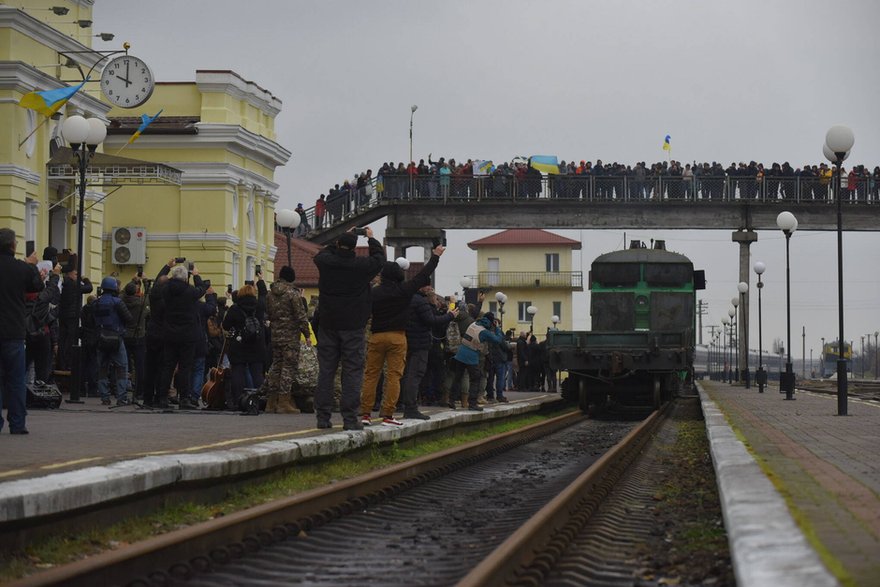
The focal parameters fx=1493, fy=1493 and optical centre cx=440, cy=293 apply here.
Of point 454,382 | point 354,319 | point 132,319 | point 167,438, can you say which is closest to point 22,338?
point 167,438

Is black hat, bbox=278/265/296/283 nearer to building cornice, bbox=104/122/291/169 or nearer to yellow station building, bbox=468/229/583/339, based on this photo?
building cornice, bbox=104/122/291/169

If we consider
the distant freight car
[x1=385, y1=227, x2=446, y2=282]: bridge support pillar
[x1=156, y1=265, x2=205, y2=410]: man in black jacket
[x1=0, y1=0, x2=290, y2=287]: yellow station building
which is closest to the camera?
[x1=156, y1=265, x2=205, y2=410]: man in black jacket

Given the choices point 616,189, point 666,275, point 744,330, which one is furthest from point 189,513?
point 744,330

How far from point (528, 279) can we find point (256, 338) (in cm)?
10384

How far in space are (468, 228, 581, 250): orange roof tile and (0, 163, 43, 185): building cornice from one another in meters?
84.3

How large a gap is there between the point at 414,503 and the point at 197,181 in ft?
151

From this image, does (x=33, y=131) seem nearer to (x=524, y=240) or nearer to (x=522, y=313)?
(x=522, y=313)

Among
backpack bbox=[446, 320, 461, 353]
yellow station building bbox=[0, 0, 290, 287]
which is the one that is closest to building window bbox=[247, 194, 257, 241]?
yellow station building bbox=[0, 0, 290, 287]

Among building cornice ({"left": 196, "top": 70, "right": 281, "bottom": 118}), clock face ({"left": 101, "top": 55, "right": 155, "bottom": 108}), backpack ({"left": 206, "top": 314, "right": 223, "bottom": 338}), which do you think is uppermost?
building cornice ({"left": 196, "top": 70, "right": 281, "bottom": 118})

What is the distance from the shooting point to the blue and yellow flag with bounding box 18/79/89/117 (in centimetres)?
3531

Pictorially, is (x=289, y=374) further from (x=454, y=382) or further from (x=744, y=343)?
(x=744, y=343)

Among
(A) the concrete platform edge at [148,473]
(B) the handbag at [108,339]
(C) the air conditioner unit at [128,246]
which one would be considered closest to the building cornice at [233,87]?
(C) the air conditioner unit at [128,246]

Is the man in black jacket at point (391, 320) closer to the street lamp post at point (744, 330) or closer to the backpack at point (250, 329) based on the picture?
the backpack at point (250, 329)

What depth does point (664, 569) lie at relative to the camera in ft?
26.5
